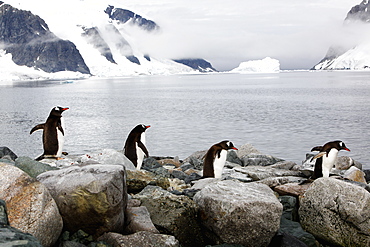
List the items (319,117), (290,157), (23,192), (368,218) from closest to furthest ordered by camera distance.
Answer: (23,192)
(368,218)
(290,157)
(319,117)

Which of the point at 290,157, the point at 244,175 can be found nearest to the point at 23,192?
the point at 244,175

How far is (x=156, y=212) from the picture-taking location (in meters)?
5.39

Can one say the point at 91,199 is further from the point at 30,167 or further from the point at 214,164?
the point at 214,164

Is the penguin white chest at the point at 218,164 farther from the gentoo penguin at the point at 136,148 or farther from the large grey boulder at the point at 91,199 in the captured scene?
the large grey boulder at the point at 91,199

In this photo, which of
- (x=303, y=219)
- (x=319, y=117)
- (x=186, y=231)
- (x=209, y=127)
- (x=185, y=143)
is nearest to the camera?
(x=186, y=231)

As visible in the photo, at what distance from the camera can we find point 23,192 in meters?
4.35

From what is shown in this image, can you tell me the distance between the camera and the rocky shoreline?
171 inches

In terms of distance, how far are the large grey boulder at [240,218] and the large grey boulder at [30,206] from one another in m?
1.90

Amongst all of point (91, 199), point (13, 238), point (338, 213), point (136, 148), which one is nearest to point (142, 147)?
point (136, 148)

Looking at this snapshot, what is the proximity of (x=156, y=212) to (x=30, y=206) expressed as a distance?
1.68 metres

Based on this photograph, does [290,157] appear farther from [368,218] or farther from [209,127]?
[368,218]

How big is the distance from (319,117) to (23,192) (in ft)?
88.2

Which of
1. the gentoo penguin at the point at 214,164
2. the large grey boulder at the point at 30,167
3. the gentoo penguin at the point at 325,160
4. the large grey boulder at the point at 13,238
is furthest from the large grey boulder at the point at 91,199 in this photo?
the gentoo penguin at the point at 325,160

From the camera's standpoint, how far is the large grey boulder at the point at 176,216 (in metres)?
5.20
